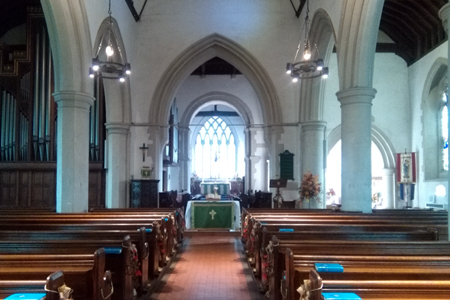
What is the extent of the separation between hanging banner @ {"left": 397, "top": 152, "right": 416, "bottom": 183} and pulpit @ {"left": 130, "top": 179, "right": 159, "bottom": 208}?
7.30 m

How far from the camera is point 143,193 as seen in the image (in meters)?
11.7

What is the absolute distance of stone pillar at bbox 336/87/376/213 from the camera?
24.5ft

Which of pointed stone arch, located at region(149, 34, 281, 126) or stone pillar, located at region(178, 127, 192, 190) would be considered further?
stone pillar, located at region(178, 127, 192, 190)

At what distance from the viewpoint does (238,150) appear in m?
23.9

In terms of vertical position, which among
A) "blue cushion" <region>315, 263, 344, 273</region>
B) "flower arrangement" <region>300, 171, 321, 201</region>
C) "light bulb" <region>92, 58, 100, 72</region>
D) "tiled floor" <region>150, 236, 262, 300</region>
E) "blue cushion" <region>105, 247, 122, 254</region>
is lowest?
"tiled floor" <region>150, 236, 262, 300</region>

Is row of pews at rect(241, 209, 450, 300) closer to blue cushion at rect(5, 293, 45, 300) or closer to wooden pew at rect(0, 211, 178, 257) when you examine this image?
blue cushion at rect(5, 293, 45, 300)

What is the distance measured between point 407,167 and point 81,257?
39.7 feet

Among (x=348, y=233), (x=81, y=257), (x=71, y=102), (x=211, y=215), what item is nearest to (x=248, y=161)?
(x=211, y=215)

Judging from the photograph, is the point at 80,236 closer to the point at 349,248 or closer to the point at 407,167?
the point at 349,248

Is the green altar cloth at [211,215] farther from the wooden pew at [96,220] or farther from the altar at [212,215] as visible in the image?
the wooden pew at [96,220]

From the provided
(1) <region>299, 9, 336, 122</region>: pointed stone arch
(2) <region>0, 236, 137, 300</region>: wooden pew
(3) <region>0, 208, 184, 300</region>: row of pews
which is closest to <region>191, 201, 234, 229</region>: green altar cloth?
(1) <region>299, 9, 336, 122</region>: pointed stone arch

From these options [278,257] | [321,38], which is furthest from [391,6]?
[278,257]

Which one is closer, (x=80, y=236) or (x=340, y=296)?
(x=340, y=296)

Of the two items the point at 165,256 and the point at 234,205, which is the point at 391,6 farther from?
the point at 165,256
